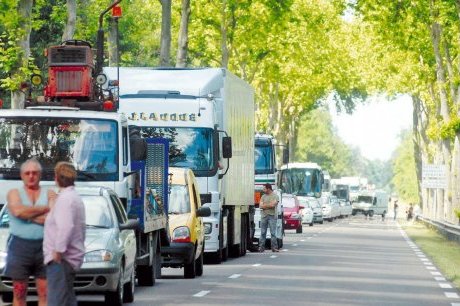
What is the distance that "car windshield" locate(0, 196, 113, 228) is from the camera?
18.6 meters

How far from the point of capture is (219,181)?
1188 inches

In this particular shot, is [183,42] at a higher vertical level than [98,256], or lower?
higher

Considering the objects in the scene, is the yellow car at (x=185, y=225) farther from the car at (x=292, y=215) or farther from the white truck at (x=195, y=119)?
the car at (x=292, y=215)

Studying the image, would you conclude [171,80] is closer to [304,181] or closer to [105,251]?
[105,251]

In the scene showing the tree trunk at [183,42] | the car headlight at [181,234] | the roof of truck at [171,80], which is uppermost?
the tree trunk at [183,42]

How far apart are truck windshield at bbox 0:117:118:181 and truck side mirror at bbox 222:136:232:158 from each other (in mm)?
8261

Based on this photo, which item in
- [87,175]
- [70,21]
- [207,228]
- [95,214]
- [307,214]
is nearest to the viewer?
[95,214]

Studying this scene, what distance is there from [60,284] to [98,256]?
459 cm

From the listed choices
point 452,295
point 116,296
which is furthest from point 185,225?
point 116,296

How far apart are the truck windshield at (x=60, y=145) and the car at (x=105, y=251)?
58.5 inches

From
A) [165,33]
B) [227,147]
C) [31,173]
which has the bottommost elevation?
[31,173]

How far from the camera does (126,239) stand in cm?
1894

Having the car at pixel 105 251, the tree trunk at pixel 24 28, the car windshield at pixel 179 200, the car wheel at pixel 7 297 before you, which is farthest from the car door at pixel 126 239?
the tree trunk at pixel 24 28

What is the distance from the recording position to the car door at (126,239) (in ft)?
61.3
